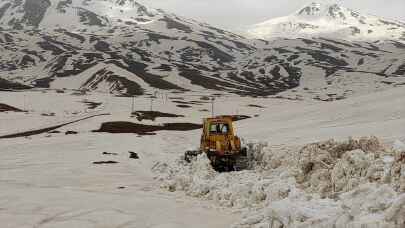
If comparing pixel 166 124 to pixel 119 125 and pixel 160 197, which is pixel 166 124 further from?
pixel 160 197

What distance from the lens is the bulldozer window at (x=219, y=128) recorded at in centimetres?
2502

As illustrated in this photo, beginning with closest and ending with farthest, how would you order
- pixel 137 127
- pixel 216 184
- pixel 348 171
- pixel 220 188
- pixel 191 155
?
pixel 348 171
pixel 220 188
pixel 216 184
pixel 191 155
pixel 137 127

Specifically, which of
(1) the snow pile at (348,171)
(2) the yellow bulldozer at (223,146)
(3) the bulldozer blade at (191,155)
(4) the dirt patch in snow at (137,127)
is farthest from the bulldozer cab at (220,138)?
(4) the dirt patch in snow at (137,127)

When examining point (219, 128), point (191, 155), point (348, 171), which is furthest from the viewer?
point (191, 155)

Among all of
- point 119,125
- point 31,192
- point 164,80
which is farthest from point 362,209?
point 164,80

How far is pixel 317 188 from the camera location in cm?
1452

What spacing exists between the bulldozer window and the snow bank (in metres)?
2.04

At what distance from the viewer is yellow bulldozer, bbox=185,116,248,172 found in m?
24.1

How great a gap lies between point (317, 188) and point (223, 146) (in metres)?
10.3

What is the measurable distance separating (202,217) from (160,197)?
4407 mm

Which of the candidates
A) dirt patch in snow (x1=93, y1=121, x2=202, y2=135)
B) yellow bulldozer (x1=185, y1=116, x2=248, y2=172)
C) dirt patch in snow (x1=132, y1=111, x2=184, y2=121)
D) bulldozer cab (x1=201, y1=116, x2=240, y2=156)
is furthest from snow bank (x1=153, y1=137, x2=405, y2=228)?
dirt patch in snow (x1=132, y1=111, x2=184, y2=121)

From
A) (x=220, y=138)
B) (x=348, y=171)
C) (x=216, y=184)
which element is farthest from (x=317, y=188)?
(x=220, y=138)

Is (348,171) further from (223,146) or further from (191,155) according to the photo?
(191,155)

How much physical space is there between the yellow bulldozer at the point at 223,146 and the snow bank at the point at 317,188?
92cm
